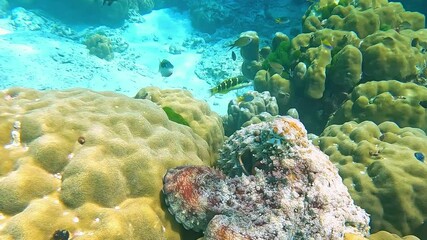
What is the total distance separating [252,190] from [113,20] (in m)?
18.6

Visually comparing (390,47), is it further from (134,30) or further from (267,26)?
(134,30)

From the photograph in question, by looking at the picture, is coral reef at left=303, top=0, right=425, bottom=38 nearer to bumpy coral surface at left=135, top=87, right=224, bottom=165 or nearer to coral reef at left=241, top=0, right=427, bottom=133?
coral reef at left=241, top=0, right=427, bottom=133

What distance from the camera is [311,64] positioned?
6188 mm

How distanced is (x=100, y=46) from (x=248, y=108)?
450 inches

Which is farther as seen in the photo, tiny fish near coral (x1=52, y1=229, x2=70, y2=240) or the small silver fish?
the small silver fish

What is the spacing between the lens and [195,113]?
469 cm

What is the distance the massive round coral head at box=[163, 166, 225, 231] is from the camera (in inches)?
102

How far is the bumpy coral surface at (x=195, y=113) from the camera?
14.7 feet

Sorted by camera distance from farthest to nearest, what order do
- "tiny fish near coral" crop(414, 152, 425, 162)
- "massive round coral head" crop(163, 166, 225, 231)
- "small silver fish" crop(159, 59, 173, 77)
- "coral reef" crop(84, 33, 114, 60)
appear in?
"coral reef" crop(84, 33, 114, 60), "small silver fish" crop(159, 59, 173, 77), "tiny fish near coral" crop(414, 152, 425, 162), "massive round coral head" crop(163, 166, 225, 231)

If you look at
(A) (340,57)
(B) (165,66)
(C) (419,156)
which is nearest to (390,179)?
(C) (419,156)

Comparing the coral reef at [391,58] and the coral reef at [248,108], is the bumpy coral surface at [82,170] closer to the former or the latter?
the coral reef at [248,108]

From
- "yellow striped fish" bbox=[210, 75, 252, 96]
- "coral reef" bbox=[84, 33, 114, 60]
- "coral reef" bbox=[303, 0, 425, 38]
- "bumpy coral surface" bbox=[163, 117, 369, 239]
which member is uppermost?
"coral reef" bbox=[303, 0, 425, 38]

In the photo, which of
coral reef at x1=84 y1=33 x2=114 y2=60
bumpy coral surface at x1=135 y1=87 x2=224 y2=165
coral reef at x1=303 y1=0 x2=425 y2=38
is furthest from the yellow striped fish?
coral reef at x1=84 y1=33 x2=114 y2=60

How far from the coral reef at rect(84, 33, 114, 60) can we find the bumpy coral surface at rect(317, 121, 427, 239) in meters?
13.7
